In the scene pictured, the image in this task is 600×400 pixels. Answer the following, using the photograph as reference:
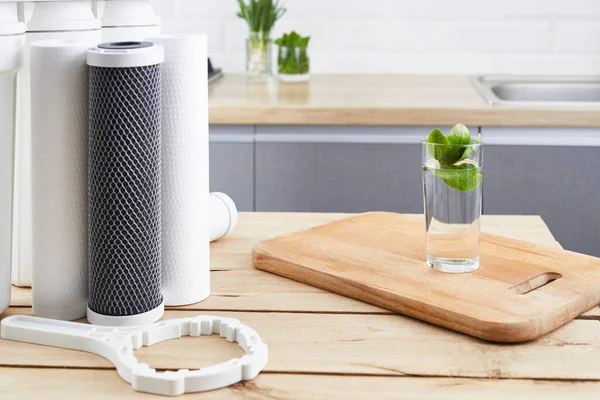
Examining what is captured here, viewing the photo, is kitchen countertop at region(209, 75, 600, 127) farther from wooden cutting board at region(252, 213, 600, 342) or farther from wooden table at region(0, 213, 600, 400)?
wooden table at region(0, 213, 600, 400)

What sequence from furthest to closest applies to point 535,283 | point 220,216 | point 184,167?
point 220,216 → point 535,283 → point 184,167

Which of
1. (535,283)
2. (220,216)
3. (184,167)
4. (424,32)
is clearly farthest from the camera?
(424,32)

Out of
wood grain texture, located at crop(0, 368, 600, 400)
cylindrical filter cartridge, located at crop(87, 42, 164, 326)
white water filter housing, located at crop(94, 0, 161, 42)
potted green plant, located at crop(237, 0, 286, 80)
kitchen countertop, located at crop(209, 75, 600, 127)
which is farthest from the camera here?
potted green plant, located at crop(237, 0, 286, 80)

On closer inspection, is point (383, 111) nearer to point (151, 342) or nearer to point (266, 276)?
point (266, 276)

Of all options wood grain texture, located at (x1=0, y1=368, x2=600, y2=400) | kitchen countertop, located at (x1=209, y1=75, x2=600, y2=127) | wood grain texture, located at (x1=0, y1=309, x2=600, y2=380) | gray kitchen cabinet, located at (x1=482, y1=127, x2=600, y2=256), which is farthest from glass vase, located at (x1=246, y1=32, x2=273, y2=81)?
wood grain texture, located at (x1=0, y1=368, x2=600, y2=400)

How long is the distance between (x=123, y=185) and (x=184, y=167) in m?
0.11

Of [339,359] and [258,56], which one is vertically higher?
[258,56]

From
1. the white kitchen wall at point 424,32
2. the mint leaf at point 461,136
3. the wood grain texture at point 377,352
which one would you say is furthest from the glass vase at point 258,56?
the wood grain texture at point 377,352

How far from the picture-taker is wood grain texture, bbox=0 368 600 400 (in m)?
0.87

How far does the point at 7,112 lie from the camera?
1.04m

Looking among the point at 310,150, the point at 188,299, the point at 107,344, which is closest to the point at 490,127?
the point at 310,150

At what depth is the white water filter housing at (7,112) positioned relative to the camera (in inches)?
40.8

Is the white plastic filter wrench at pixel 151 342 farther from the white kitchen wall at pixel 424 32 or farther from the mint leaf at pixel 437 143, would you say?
the white kitchen wall at pixel 424 32

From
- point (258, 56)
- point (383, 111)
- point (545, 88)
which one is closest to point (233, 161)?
point (383, 111)
